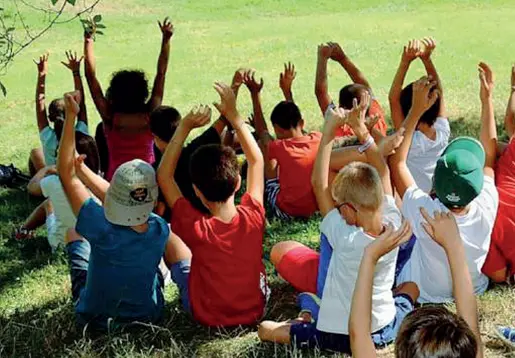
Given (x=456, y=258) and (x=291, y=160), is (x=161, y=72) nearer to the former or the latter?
(x=291, y=160)

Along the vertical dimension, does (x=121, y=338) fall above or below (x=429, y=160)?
below

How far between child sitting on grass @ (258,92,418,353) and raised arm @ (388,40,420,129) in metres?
1.41

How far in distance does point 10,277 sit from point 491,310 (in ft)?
10.7

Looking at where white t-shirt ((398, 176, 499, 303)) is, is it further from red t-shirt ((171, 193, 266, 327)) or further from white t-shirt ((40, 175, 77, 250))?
white t-shirt ((40, 175, 77, 250))

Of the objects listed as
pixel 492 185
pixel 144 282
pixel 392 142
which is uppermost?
pixel 392 142

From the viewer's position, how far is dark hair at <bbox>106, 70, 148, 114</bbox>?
7.00 metres

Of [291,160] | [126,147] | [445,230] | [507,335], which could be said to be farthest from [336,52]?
Answer: [445,230]

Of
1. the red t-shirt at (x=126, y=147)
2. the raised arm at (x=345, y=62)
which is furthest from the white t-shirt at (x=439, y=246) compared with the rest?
the red t-shirt at (x=126, y=147)

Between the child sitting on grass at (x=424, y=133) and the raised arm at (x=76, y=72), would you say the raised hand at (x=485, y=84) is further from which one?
the raised arm at (x=76, y=72)

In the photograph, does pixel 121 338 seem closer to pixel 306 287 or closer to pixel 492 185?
pixel 306 287

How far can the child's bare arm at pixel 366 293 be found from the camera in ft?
11.3

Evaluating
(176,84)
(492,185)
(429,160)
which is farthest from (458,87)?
(492,185)

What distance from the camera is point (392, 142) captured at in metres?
4.79

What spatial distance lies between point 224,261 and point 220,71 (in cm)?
1067
